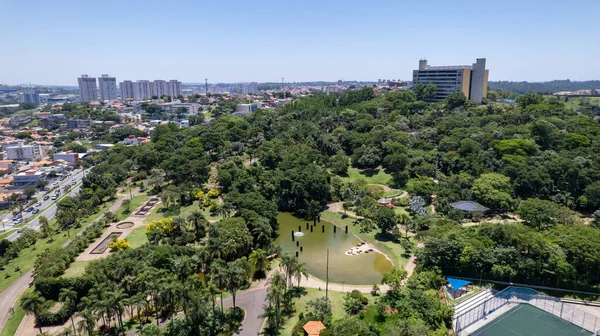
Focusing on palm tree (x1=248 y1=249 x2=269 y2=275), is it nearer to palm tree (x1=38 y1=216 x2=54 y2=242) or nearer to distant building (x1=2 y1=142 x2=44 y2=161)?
palm tree (x1=38 y1=216 x2=54 y2=242)

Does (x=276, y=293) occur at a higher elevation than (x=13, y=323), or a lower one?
higher

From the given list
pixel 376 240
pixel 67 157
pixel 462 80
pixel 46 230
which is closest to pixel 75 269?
pixel 46 230

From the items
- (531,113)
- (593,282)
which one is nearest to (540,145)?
(531,113)

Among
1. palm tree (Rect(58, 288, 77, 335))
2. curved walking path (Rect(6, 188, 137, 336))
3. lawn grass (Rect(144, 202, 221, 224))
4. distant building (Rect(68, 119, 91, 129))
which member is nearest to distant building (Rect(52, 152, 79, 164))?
lawn grass (Rect(144, 202, 221, 224))

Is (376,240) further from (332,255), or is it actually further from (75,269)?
(75,269)

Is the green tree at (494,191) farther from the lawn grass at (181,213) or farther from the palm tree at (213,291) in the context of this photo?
the palm tree at (213,291)
